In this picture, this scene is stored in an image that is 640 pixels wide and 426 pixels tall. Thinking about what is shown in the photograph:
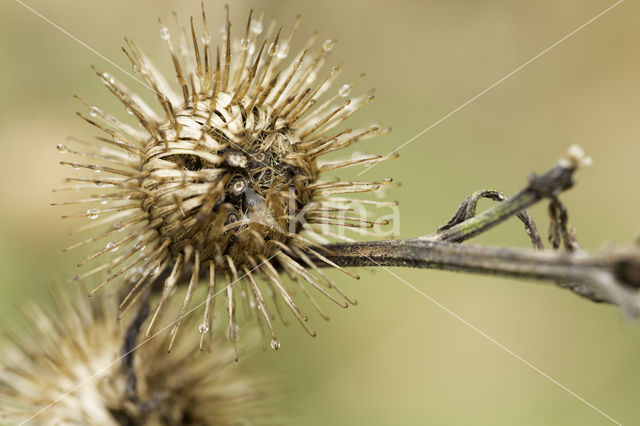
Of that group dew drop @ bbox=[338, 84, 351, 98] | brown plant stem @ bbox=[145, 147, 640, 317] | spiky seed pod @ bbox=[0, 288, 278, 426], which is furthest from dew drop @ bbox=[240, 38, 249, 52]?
spiky seed pod @ bbox=[0, 288, 278, 426]

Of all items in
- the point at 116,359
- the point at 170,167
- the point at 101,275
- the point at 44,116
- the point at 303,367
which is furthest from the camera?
the point at 44,116

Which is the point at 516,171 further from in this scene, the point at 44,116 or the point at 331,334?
the point at 44,116

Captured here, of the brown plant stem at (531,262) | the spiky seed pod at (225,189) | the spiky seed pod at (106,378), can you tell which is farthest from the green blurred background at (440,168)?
the brown plant stem at (531,262)

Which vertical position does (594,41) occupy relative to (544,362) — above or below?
above

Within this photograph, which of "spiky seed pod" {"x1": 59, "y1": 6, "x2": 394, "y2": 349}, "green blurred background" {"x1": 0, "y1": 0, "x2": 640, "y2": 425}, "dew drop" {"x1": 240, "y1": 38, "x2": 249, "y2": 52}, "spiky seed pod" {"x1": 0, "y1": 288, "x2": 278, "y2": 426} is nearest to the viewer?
"spiky seed pod" {"x1": 59, "y1": 6, "x2": 394, "y2": 349}

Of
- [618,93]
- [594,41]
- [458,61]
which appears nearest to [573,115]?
[618,93]

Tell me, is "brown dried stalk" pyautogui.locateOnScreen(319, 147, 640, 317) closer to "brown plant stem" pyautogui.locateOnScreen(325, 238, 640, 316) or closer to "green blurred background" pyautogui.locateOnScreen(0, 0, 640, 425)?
"brown plant stem" pyautogui.locateOnScreen(325, 238, 640, 316)
